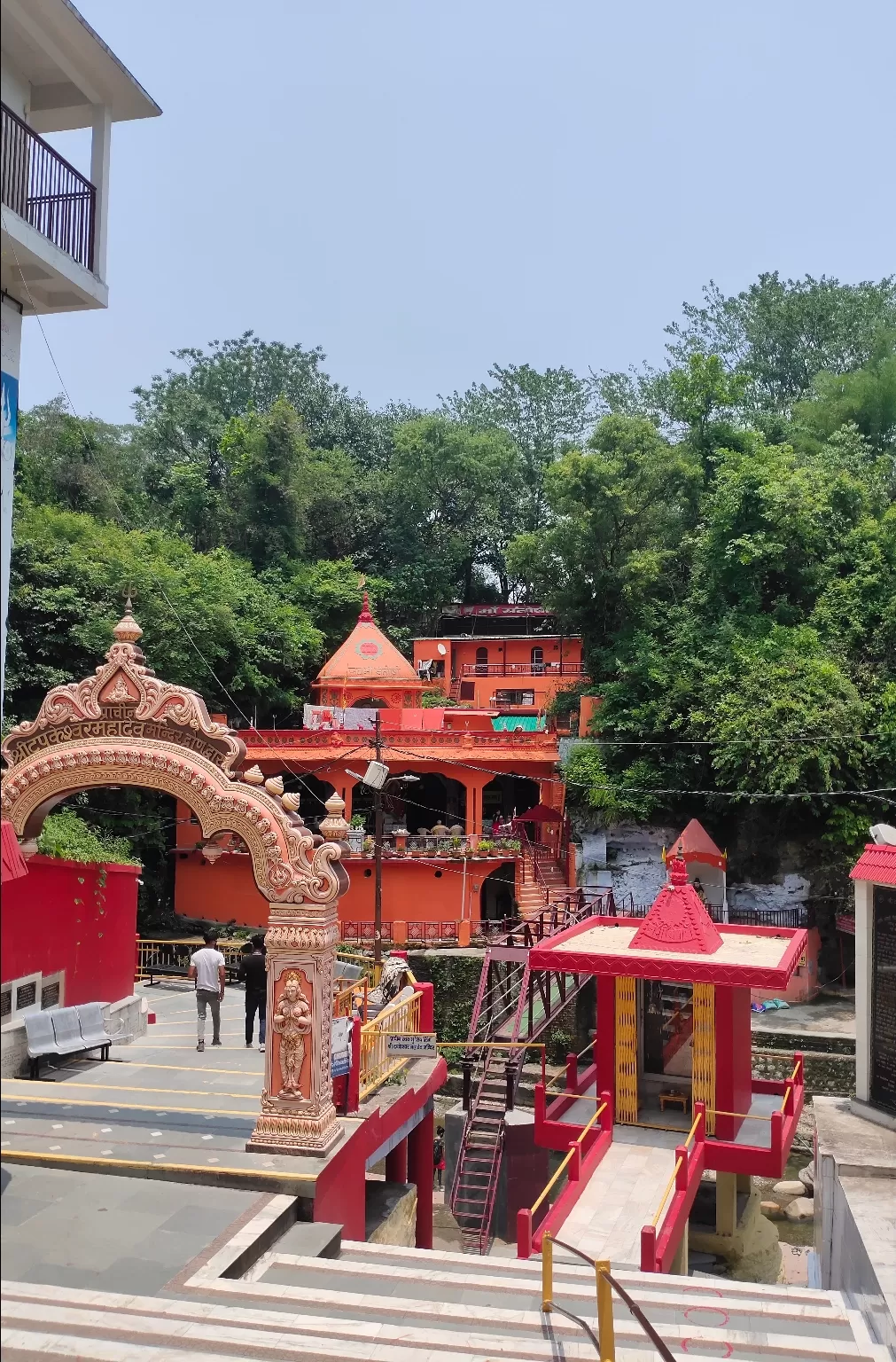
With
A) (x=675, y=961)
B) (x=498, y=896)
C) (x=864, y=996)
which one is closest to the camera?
(x=864, y=996)

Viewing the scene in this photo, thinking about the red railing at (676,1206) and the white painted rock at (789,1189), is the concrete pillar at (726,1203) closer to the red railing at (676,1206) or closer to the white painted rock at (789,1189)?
the red railing at (676,1206)

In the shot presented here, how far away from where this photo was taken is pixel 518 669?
3962 centimetres

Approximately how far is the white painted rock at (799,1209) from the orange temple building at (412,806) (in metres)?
9.99

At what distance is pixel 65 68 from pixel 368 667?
86.0 feet

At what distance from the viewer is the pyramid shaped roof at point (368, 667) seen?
107 ft

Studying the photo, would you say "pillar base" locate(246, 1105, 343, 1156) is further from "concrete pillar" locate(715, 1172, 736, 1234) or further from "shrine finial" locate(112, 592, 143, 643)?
"concrete pillar" locate(715, 1172, 736, 1234)

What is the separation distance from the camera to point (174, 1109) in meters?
10.8

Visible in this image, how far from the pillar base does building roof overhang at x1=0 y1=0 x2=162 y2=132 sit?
8.45m

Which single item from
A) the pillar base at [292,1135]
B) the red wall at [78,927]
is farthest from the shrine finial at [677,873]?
the red wall at [78,927]

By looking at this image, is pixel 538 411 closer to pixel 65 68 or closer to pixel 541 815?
pixel 541 815

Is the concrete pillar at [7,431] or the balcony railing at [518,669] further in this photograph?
the balcony railing at [518,669]

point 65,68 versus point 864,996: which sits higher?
point 65,68

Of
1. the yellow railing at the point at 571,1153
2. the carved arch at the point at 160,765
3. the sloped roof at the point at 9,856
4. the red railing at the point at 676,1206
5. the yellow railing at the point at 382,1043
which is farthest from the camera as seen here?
the yellow railing at the point at 382,1043

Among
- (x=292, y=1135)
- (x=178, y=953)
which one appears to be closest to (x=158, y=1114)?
(x=292, y=1135)
